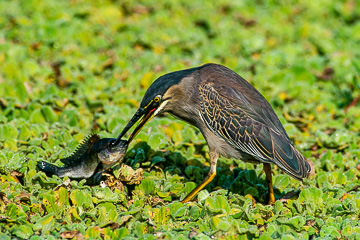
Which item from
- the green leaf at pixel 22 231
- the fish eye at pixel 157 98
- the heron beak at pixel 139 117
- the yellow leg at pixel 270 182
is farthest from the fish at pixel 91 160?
the yellow leg at pixel 270 182

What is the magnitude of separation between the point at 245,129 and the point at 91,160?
1533mm

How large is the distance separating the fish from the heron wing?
95 centimetres

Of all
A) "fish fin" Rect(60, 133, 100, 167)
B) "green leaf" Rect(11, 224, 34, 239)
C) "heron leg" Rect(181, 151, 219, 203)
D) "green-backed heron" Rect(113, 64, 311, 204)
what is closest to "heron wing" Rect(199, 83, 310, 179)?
"green-backed heron" Rect(113, 64, 311, 204)

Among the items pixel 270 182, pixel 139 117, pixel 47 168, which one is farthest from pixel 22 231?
pixel 270 182

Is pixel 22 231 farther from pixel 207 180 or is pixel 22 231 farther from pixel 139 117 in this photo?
pixel 207 180

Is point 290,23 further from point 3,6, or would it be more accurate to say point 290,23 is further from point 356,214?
point 356,214

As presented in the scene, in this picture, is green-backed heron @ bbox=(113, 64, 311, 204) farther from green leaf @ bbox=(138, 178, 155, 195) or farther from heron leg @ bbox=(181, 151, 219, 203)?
green leaf @ bbox=(138, 178, 155, 195)

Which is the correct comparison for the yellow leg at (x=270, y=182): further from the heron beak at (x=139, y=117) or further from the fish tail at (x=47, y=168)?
the fish tail at (x=47, y=168)

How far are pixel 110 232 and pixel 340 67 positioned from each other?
17.9ft

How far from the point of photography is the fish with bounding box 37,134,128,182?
5.43 meters

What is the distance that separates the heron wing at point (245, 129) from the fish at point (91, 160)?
947 millimetres

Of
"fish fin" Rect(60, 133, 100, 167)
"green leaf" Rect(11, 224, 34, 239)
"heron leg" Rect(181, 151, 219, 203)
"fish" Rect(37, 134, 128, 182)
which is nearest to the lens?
"green leaf" Rect(11, 224, 34, 239)

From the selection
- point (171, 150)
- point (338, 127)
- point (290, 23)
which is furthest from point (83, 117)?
point (290, 23)

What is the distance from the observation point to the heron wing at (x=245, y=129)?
18.6 ft
